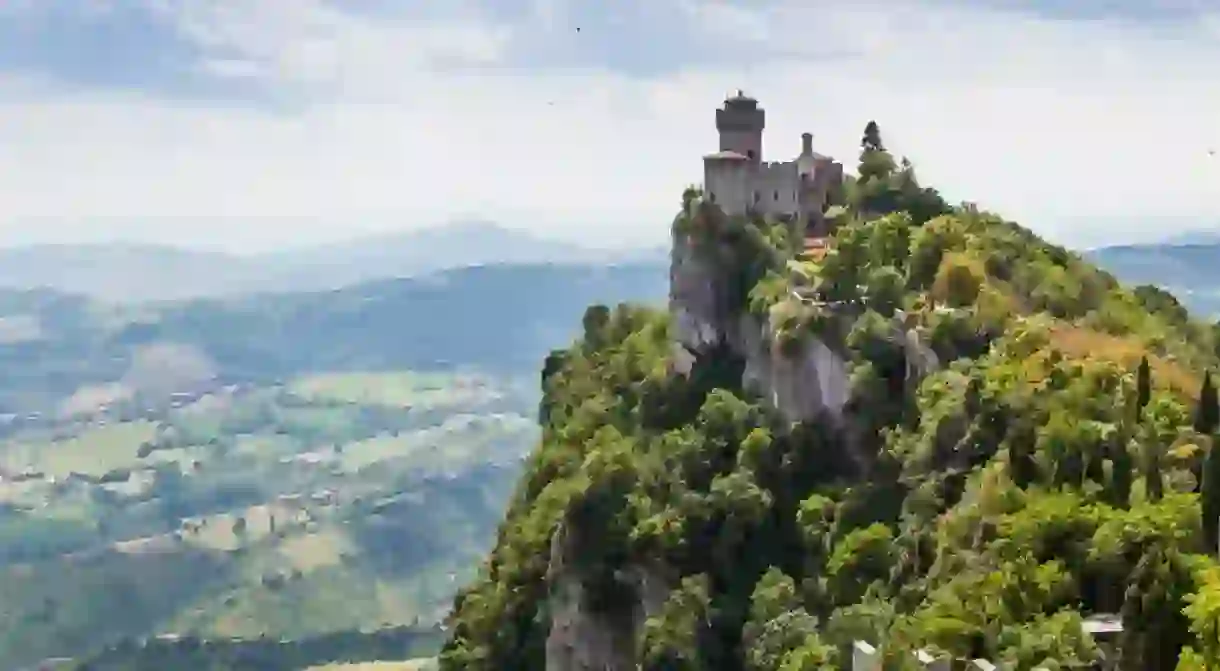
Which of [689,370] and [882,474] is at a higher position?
[689,370]

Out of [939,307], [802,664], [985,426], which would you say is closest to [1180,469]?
[985,426]

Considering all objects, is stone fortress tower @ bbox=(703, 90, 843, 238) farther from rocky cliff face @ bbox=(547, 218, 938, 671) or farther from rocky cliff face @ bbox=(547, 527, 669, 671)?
rocky cliff face @ bbox=(547, 527, 669, 671)

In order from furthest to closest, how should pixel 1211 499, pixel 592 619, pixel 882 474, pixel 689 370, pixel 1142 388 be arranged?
pixel 689 370 → pixel 592 619 → pixel 882 474 → pixel 1142 388 → pixel 1211 499

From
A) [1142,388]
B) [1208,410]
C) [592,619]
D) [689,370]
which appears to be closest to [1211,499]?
[1208,410]

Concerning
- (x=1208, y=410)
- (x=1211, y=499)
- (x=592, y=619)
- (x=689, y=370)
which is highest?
(x=1208, y=410)

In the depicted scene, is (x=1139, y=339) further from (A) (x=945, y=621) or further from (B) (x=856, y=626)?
(A) (x=945, y=621)

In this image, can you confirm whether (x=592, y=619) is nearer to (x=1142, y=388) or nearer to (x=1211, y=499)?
(x=1142, y=388)

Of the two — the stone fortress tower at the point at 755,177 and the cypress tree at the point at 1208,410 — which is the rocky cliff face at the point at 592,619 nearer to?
the stone fortress tower at the point at 755,177
